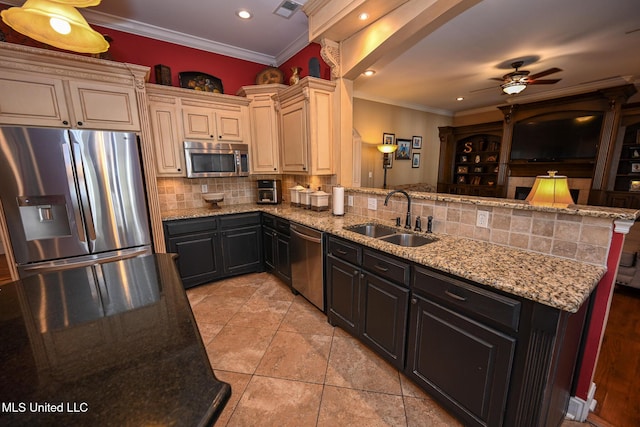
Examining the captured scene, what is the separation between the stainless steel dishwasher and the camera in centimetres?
238

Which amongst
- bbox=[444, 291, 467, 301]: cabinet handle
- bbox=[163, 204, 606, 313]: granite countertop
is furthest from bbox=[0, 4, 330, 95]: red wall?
bbox=[444, 291, 467, 301]: cabinet handle

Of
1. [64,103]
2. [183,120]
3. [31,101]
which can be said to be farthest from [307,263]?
[31,101]

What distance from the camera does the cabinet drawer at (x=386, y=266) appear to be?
5.22 feet

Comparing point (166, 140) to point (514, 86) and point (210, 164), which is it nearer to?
point (210, 164)

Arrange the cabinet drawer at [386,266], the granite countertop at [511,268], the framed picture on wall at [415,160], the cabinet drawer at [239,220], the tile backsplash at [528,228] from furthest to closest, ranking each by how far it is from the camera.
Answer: the framed picture on wall at [415,160], the cabinet drawer at [239,220], the cabinet drawer at [386,266], the tile backsplash at [528,228], the granite countertop at [511,268]

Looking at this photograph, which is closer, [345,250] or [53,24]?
[53,24]

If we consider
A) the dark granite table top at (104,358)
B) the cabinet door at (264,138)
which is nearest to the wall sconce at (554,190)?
the dark granite table top at (104,358)

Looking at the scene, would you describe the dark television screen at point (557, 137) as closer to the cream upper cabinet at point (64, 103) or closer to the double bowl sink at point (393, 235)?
the double bowl sink at point (393, 235)

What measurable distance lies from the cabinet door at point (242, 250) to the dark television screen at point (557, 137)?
5914 millimetres

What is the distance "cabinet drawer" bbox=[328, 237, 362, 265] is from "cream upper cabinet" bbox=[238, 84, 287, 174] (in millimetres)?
1645

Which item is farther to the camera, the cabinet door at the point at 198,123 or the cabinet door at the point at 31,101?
the cabinet door at the point at 198,123

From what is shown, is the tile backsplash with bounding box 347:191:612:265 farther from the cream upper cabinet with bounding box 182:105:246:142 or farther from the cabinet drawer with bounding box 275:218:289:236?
the cream upper cabinet with bounding box 182:105:246:142

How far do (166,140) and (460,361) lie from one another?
333cm

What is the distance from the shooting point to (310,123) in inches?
109
